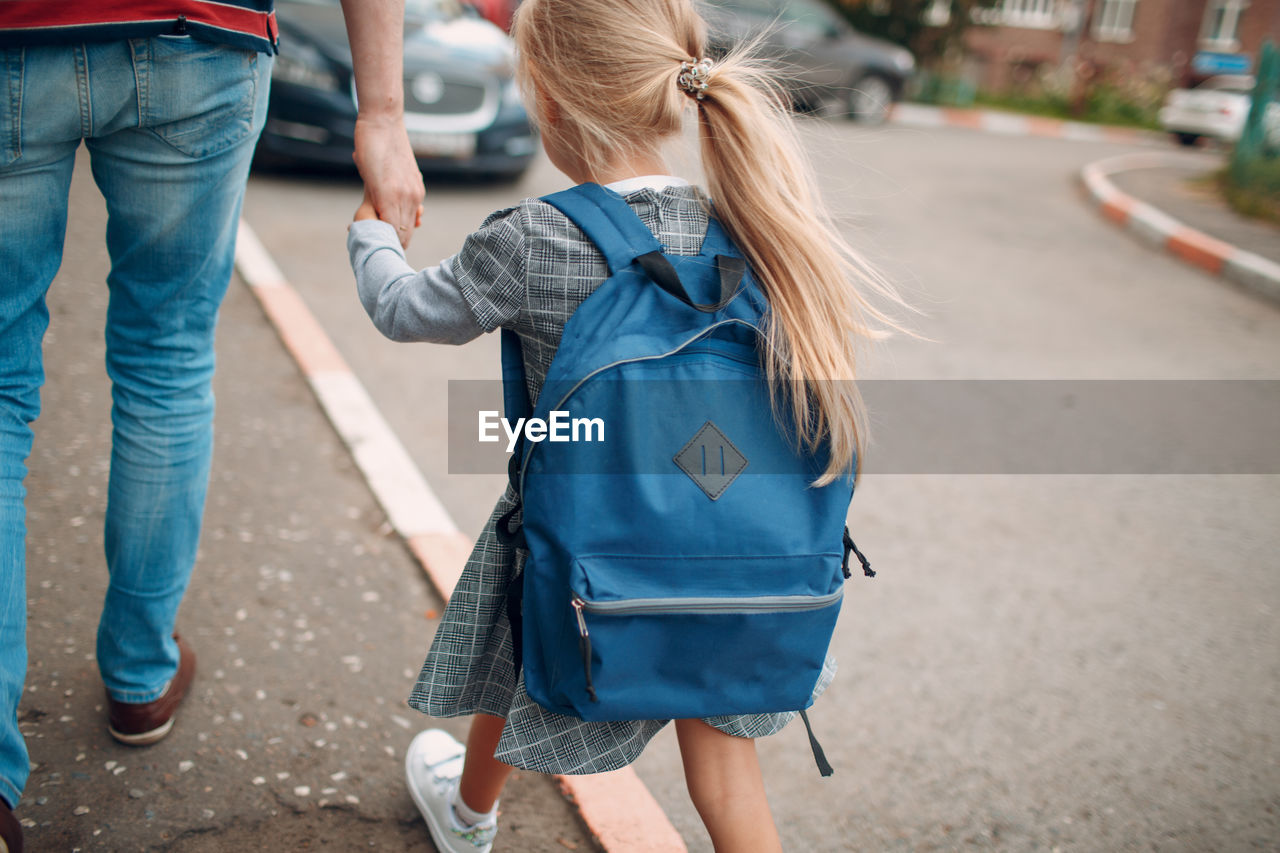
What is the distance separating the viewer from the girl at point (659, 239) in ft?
4.58

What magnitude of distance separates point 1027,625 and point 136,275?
2.41 meters

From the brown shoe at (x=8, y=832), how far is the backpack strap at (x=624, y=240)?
1124 millimetres

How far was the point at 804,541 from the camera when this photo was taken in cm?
139

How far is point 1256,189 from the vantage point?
8.80 metres

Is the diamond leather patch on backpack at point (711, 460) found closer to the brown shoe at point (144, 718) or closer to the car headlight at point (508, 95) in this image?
the brown shoe at point (144, 718)

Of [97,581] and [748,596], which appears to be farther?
[97,581]

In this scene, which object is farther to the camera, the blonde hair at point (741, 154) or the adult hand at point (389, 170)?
the adult hand at point (389, 170)

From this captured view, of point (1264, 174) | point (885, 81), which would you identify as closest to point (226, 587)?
point (1264, 174)

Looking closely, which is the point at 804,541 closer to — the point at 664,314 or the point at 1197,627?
the point at 664,314

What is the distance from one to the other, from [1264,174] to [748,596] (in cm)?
943

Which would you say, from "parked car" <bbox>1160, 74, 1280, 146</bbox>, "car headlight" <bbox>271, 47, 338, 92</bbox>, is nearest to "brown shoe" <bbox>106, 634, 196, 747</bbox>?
"car headlight" <bbox>271, 47, 338, 92</bbox>

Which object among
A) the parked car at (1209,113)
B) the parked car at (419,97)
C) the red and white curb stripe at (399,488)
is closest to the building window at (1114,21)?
the parked car at (1209,113)

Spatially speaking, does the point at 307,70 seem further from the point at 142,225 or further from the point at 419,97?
the point at 142,225

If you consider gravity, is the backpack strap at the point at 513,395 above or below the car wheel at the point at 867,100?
above
